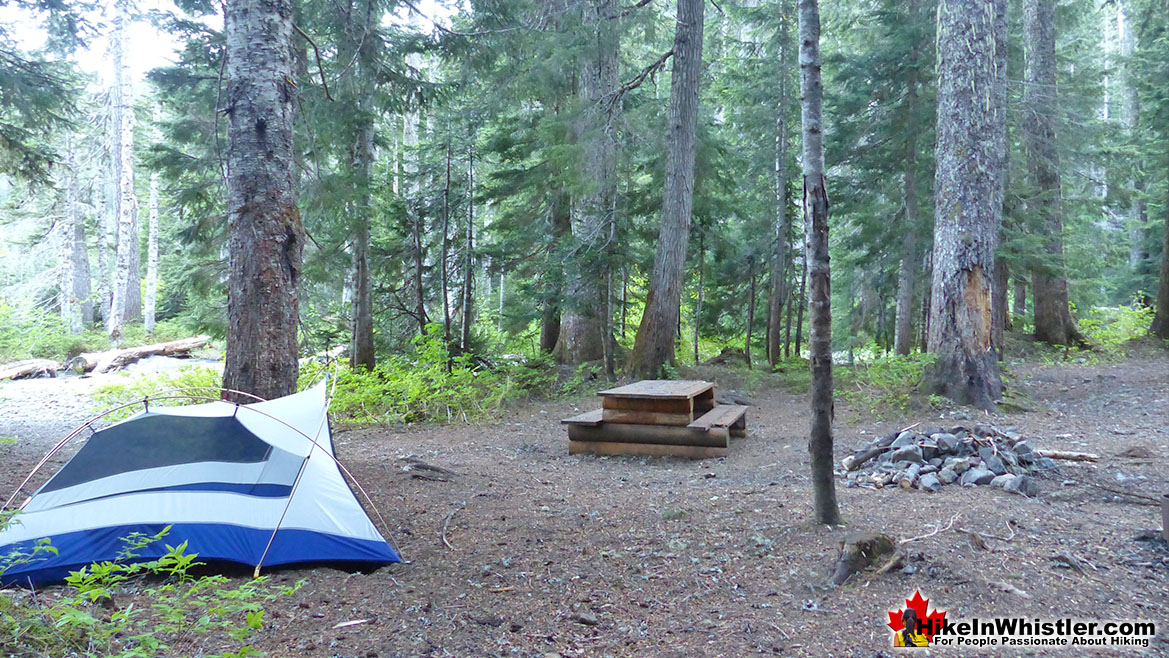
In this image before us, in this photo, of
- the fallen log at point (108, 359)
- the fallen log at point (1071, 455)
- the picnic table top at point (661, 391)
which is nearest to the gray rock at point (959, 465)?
the fallen log at point (1071, 455)

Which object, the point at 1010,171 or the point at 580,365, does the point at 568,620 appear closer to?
the point at 580,365

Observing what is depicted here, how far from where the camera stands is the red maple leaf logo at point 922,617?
3.13 m

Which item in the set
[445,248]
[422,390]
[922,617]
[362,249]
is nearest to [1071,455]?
[922,617]

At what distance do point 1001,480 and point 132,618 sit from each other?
6.08 meters

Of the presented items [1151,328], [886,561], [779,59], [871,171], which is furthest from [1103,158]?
[886,561]

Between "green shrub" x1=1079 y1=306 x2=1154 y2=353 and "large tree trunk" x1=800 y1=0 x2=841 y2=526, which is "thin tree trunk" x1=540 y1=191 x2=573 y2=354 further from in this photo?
"green shrub" x1=1079 y1=306 x2=1154 y2=353

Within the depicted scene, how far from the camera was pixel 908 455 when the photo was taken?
20.6ft

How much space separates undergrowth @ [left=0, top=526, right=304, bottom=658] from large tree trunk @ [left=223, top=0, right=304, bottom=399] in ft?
6.23

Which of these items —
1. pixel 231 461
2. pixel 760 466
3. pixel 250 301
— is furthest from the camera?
pixel 760 466

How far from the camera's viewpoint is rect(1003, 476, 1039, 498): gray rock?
5.48m

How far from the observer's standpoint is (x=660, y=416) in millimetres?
8016

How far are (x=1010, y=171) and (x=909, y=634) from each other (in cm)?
1299

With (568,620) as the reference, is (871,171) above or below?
above

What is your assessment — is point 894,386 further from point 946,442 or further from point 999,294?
point 999,294
